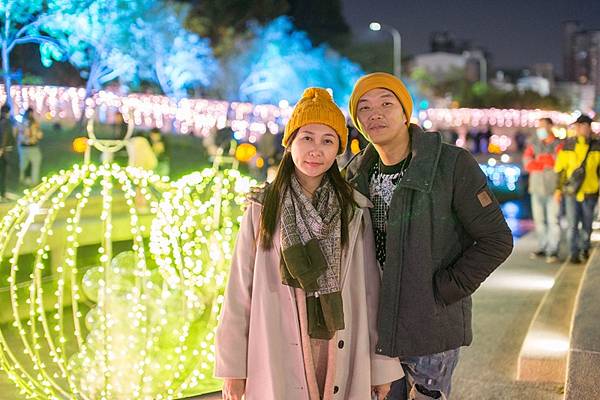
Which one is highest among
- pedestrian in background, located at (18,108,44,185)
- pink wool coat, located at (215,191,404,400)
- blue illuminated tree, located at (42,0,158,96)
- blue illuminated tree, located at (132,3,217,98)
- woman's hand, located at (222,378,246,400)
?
blue illuminated tree, located at (132,3,217,98)

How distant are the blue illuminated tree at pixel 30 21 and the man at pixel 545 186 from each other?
31.6ft

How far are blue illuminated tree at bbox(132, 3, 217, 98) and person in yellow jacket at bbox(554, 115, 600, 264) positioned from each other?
22395 millimetres

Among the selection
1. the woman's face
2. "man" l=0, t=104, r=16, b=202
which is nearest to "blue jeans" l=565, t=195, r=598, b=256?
"man" l=0, t=104, r=16, b=202

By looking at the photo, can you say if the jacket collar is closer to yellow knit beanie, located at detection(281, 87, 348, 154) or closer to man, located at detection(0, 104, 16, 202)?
yellow knit beanie, located at detection(281, 87, 348, 154)

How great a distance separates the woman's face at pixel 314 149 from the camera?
291 cm

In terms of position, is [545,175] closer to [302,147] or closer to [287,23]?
[302,147]

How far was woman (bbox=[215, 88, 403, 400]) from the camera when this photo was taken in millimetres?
2877

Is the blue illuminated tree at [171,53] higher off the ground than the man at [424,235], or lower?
higher

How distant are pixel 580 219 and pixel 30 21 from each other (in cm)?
1315

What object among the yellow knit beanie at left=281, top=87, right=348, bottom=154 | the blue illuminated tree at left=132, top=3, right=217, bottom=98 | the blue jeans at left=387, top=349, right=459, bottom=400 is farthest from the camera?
the blue illuminated tree at left=132, top=3, right=217, bottom=98

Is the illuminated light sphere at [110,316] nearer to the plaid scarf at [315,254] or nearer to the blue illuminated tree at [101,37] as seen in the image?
the plaid scarf at [315,254]

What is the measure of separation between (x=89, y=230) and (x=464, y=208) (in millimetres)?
6186

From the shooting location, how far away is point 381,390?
309 cm

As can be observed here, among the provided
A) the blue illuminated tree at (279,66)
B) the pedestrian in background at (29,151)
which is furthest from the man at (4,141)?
the blue illuminated tree at (279,66)
